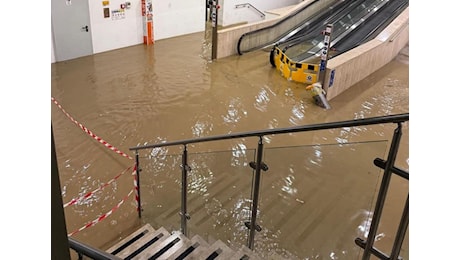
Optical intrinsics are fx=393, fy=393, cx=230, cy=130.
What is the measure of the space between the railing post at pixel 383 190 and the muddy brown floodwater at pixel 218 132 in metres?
0.08

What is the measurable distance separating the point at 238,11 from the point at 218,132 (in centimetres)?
852

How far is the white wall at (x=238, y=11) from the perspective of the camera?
44.7ft

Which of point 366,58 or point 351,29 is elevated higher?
point 351,29

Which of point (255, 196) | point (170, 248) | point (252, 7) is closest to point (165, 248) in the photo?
point (170, 248)

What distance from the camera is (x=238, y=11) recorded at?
14039 millimetres

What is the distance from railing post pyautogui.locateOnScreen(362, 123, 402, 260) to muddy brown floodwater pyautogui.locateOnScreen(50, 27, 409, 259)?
0.26 feet

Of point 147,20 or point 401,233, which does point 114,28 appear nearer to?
point 147,20

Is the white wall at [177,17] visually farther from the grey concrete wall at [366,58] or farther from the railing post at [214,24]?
the grey concrete wall at [366,58]

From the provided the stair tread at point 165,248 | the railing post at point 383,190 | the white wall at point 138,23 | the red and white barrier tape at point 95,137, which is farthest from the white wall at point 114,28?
the railing post at point 383,190

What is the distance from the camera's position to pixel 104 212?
15.8 feet

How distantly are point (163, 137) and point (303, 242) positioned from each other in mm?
3590

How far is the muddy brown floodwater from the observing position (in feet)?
10.8
